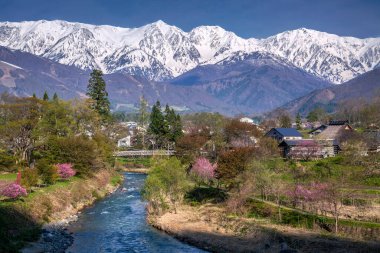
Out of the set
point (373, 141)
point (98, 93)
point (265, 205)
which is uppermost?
point (98, 93)

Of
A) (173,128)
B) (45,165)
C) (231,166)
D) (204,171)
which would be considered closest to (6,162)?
(45,165)

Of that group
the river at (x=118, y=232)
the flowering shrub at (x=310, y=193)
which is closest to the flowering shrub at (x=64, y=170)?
the river at (x=118, y=232)

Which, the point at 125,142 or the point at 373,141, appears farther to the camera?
the point at 125,142

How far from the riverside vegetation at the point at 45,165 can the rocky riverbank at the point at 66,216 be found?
8.0 inches

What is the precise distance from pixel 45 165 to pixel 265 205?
97.3 feet

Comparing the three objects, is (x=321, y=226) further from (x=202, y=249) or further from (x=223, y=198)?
(x=223, y=198)

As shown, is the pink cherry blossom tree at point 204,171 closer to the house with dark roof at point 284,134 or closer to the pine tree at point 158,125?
the house with dark roof at point 284,134

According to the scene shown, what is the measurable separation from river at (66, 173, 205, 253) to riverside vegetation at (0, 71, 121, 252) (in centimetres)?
322

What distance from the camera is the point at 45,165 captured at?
59750 mm

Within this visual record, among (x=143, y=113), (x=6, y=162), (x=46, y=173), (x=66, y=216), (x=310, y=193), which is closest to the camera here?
(x=310, y=193)

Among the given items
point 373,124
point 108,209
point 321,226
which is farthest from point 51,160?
point 373,124

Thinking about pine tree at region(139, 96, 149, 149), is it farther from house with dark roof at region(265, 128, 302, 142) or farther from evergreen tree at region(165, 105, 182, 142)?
Answer: house with dark roof at region(265, 128, 302, 142)

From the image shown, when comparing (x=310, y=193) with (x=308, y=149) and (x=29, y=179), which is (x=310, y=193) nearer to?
(x=29, y=179)

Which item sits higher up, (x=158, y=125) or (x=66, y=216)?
(x=158, y=125)
